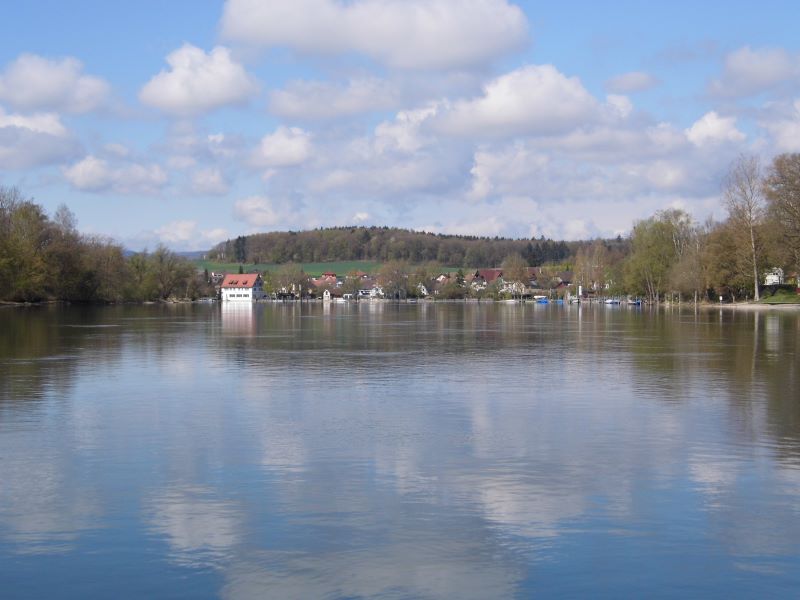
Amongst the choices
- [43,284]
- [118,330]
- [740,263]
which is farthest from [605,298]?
[118,330]

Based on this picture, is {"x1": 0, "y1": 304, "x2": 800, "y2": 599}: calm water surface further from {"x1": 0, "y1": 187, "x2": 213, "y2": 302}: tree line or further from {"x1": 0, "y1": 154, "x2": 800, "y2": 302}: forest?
{"x1": 0, "y1": 187, "x2": 213, "y2": 302}: tree line

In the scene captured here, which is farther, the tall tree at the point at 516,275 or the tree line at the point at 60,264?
the tall tree at the point at 516,275

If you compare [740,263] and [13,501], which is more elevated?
[740,263]

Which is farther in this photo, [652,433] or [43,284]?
[43,284]

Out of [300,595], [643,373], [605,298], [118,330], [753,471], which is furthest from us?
[605,298]

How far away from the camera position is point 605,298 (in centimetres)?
15188

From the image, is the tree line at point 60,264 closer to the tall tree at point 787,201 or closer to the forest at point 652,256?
the forest at point 652,256

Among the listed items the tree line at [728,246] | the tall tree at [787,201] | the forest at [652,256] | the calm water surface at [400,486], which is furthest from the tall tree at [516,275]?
the calm water surface at [400,486]

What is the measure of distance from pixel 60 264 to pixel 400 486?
10806 centimetres

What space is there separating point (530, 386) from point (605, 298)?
13498cm

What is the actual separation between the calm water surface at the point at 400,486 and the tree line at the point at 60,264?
8317 centimetres

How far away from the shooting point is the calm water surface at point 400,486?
25.8 feet

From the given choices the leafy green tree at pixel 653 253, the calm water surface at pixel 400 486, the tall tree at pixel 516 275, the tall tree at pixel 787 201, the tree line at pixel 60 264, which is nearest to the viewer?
the calm water surface at pixel 400 486

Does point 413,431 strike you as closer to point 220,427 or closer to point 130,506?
point 220,427
